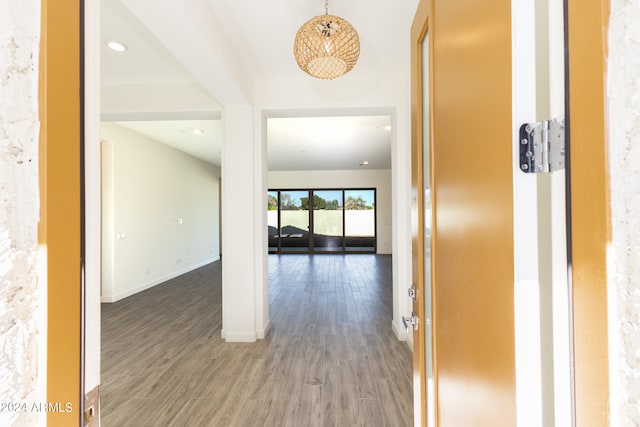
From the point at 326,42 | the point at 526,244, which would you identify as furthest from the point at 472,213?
the point at 326,42

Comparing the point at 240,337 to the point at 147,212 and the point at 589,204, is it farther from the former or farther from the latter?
the point at 147,212

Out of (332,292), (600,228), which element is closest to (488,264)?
(600,228)

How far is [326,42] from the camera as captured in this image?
5.50 ft

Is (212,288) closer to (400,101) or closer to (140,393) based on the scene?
(140,393)

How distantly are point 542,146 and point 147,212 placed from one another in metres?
5.82

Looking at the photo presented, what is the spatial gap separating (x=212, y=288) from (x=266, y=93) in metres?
3.68

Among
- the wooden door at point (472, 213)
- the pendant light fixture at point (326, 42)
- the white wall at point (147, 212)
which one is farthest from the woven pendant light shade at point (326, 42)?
the white wall at point (147, 212)

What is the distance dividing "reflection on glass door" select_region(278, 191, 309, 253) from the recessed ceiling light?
7.01 metres

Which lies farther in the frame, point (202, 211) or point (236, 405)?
point (202, 211)

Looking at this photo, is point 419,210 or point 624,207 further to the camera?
point 419,210

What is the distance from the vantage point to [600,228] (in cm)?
41

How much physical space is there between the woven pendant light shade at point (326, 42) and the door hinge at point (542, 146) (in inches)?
59.0

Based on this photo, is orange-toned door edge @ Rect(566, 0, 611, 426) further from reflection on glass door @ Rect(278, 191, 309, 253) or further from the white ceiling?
reflection on glass door @ Rect(278, 191, 309, 253)

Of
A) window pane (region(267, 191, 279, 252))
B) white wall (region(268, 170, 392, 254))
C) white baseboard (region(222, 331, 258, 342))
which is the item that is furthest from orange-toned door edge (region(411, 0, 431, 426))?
window pane (region(267, 191, 279, 252))
